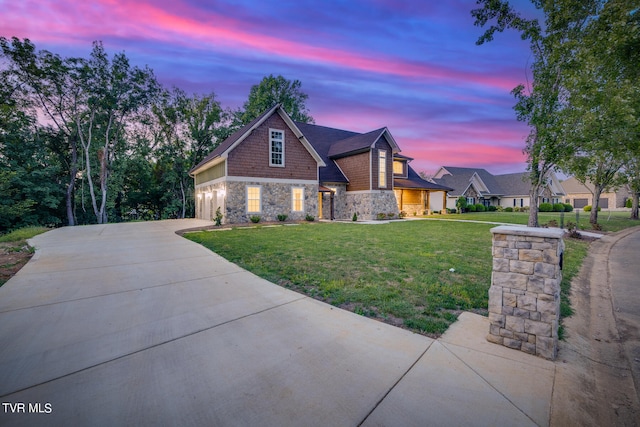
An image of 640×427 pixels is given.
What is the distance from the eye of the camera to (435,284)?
16.0 ft

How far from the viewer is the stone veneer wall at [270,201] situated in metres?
16.4

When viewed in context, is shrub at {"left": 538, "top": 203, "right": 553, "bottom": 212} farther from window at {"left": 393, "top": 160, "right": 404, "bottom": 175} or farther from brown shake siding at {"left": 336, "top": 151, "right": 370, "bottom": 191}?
brown shake siding at {"left": 336, "top": 151, "right": 370, "bottom": 191}

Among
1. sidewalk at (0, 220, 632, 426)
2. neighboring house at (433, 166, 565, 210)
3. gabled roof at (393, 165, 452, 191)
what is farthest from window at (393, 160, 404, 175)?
sidewalk at (0, 220, 632, 426)

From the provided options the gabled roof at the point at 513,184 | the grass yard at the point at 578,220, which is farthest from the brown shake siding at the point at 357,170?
the gabled roof at the point at 513,184

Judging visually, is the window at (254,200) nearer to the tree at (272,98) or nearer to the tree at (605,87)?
the tree at (272,98)

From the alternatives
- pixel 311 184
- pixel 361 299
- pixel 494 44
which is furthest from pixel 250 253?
pixel 494 44

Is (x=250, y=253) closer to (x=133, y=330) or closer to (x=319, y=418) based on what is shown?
(x=133, y=330)

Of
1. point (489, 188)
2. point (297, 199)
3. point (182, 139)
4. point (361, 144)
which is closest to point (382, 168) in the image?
point (361, 144)

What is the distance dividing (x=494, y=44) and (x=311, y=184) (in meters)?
13.2

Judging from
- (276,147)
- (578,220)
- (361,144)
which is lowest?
(578,220)

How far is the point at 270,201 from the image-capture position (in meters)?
17.8

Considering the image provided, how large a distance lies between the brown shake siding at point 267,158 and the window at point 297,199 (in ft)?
3.38

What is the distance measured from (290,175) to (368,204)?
22.7 ft

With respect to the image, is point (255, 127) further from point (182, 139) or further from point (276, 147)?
point (182, 139)
